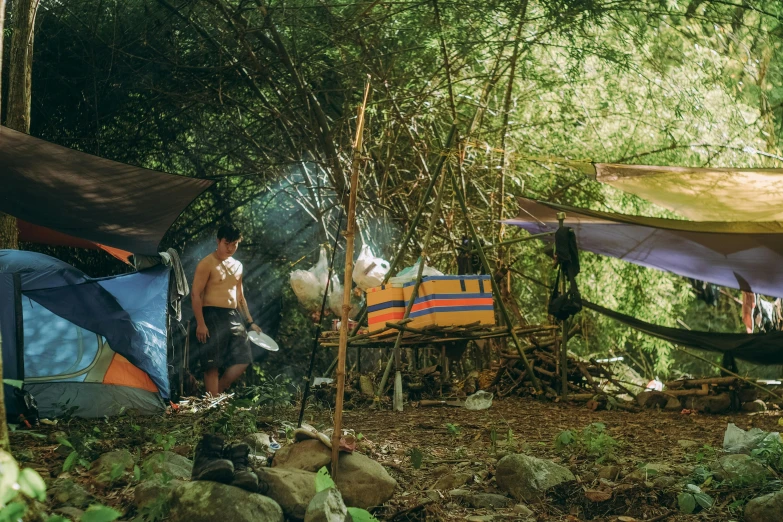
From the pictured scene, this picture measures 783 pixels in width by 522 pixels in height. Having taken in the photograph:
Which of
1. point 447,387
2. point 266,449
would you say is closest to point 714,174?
point 447,387

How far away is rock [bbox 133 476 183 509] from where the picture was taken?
247cm

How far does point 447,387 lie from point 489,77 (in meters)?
2.30

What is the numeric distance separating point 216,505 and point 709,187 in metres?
3.77

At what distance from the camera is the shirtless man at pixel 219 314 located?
18.5ft

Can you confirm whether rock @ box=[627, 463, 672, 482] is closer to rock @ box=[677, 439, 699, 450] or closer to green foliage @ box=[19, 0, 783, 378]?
rock @ box=[677, 439, 699, 450]

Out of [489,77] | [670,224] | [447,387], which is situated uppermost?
[489,77]

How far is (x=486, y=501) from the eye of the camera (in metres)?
2.89

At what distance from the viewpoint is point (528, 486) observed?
9.67ft

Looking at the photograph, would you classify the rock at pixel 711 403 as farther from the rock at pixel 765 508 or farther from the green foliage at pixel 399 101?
the rock at pixel 765 508

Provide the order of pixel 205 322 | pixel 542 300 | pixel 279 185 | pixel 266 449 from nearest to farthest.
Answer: pixel 266 449 < pixel 205 322 < pixel 279 185 < pixel 542 300

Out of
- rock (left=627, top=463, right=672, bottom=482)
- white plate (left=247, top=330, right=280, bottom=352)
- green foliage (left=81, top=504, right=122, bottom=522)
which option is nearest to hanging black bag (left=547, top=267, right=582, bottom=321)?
white plate (left=247, top=330, right=280, bottom=352)

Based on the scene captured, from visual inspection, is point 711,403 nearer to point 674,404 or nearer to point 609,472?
point 674,404

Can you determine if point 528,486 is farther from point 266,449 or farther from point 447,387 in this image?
point 447,387

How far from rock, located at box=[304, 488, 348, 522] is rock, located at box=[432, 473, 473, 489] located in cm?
68
